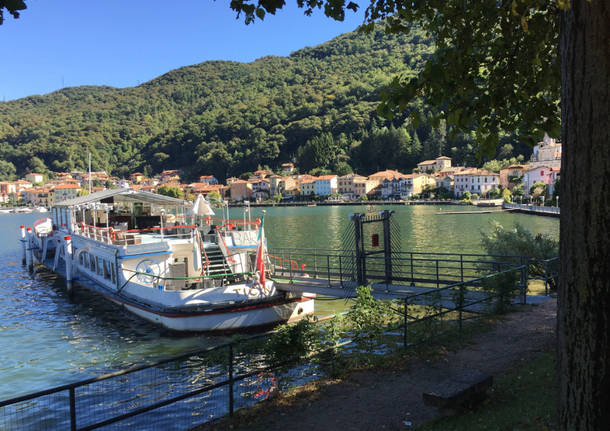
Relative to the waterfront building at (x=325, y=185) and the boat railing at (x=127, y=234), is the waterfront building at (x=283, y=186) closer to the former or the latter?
the waterfront building at (x=325, y=185)

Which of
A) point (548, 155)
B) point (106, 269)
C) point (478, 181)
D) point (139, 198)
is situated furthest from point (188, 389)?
point (478, 181)

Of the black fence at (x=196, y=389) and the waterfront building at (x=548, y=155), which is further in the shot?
the waterfront building at (x=548, y=155)

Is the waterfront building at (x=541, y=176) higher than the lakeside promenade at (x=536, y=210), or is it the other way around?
the waterfront building at (x=541, y=176)

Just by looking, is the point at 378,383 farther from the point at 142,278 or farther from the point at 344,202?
the point at 344,202

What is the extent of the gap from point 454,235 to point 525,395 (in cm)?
4539

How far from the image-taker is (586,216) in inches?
137

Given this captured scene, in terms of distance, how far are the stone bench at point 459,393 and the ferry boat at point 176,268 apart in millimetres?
9823

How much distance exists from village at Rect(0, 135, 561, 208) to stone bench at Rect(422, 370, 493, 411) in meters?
105

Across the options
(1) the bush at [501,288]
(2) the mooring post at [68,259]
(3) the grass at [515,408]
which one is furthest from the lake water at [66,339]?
(3) the grass at [515,408]

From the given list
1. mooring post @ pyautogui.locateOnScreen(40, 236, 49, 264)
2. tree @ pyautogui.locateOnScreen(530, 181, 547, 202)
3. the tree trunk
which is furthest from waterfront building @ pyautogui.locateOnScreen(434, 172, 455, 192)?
the tree trunk

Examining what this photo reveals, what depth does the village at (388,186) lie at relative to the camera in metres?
122

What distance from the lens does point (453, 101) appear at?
5.71 m

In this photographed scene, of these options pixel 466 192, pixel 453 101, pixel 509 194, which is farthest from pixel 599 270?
pixel 466 192

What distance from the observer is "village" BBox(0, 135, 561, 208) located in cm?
12175
